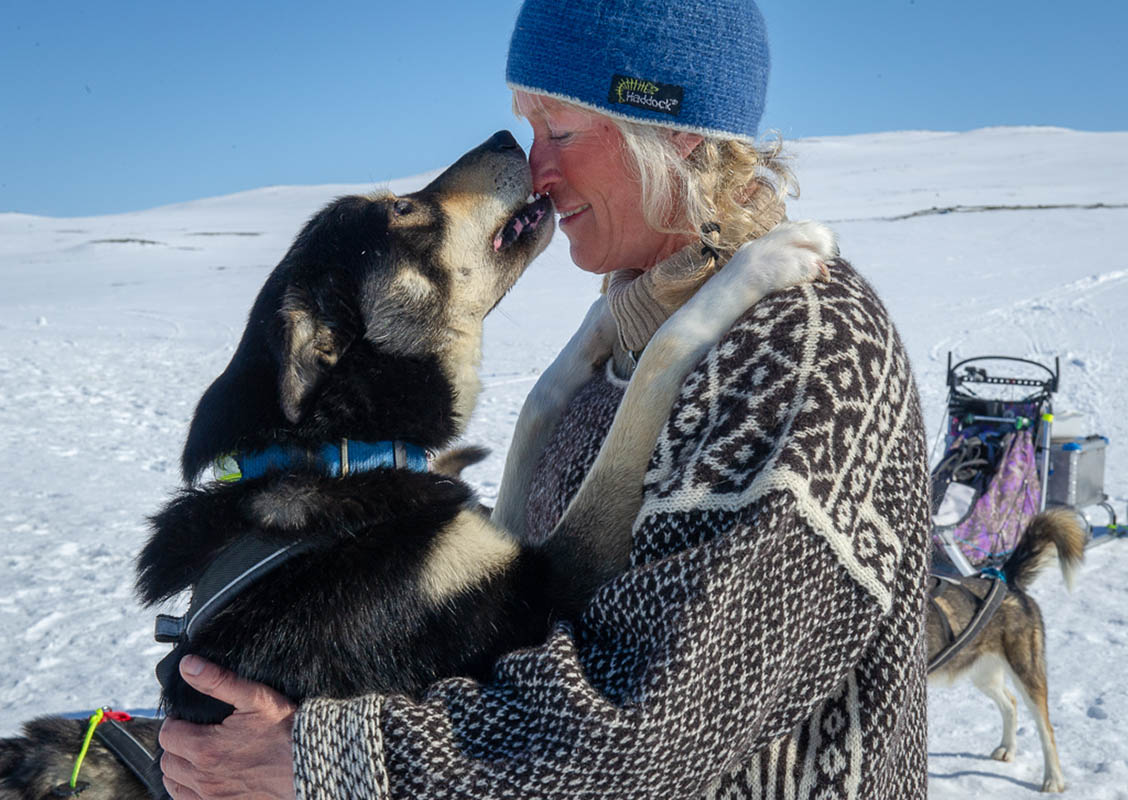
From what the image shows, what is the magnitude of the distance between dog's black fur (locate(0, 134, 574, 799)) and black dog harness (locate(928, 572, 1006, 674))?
2.35m

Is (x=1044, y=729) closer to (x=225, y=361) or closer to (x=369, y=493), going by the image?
(x=369, y=493)

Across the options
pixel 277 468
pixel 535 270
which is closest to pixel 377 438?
pixel 277 468

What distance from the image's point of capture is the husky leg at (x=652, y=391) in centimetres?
149

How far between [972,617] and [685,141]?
2.84 metres

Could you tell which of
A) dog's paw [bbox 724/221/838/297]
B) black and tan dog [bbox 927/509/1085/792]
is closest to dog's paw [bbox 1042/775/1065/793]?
black and tan dog [bbox 927/509/1085/792]

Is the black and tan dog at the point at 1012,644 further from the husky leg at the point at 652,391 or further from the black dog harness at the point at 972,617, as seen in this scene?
the husky leg at the point at 652,391

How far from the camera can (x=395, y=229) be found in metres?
2.34

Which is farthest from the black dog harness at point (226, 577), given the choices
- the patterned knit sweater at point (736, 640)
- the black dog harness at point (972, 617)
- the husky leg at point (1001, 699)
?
the husky leg at point (1001, 699)

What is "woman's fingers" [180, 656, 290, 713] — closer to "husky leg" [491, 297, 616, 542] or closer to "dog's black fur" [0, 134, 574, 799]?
"dog's black fur" [0, 134, 574, 799]

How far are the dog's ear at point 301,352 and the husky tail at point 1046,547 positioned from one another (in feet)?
11.3

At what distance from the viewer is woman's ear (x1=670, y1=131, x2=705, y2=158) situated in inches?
67.2

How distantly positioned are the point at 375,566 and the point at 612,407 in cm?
53

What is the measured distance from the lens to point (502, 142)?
7.82 ft

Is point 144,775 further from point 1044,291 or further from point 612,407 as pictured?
point 1044,291
